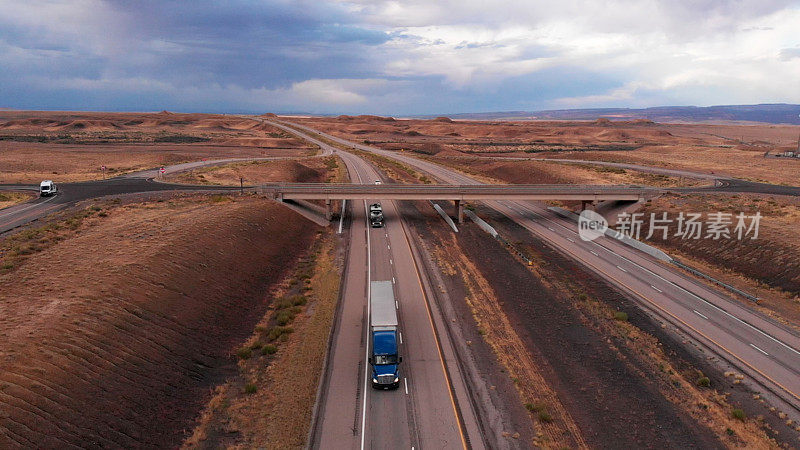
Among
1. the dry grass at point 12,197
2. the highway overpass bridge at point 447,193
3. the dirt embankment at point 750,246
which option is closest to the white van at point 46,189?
the dry grass at point 12,197

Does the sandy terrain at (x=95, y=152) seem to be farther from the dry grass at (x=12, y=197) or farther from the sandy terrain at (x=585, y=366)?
the sandy terrain at (x=585, y=366)

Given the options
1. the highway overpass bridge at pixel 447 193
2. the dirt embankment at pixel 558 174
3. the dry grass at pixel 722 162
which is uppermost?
the dry grass at pixel 722 162

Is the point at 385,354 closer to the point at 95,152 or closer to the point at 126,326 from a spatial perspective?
the point at 126,326

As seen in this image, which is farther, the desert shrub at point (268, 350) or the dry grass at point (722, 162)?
the dry grass at point (722, 162)

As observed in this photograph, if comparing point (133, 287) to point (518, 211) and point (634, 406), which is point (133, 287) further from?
point (518, 211)

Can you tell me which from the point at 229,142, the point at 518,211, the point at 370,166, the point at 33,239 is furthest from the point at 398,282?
the point at 229,142

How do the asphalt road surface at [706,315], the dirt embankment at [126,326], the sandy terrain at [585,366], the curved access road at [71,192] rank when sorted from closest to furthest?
the dirt embankment at [126,326] < the sandy terrain at [585,366] < the asphalt road surface at [706,315] < the curved access road at [71,192]
